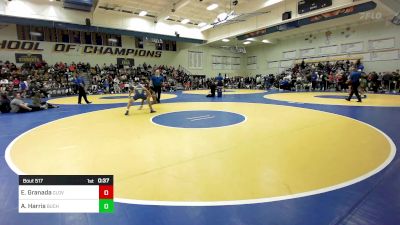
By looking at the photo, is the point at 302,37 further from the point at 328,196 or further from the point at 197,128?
the point at 328,196

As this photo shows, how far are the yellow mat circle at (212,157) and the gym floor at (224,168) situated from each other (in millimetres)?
15

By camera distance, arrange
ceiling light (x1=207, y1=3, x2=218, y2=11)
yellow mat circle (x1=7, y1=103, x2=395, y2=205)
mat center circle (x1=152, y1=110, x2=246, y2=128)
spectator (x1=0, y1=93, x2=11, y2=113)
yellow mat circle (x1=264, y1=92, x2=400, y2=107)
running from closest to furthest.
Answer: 1. yellow mat circle (x1=7, y1=103, x2=395, y2=205)
2. mat center circle (x1=152, y1=110, x2=246, y2=128)
3. spectator (x1=0, y1=93, x2=11, y2=113)
4. yellow mat circle (x1=264, y1=92, x2=400, y2=107)
5. ceiling light (x1=207, y1=3, x2=218, y2=11)

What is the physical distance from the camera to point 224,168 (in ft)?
10.3

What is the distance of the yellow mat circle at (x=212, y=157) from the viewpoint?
2609 millimetres

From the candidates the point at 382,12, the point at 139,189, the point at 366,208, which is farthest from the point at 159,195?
the point at 382,12

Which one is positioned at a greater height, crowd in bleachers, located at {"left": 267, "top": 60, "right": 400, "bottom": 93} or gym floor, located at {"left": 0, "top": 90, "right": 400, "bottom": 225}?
crowd in bleachers, located at {"left": 267, "top": 60, "right": 400, "bottom": 93}

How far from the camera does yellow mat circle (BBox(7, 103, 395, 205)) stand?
2609mm

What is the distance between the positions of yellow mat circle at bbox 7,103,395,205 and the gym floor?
0.6 inches

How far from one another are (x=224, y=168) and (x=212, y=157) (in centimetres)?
45
